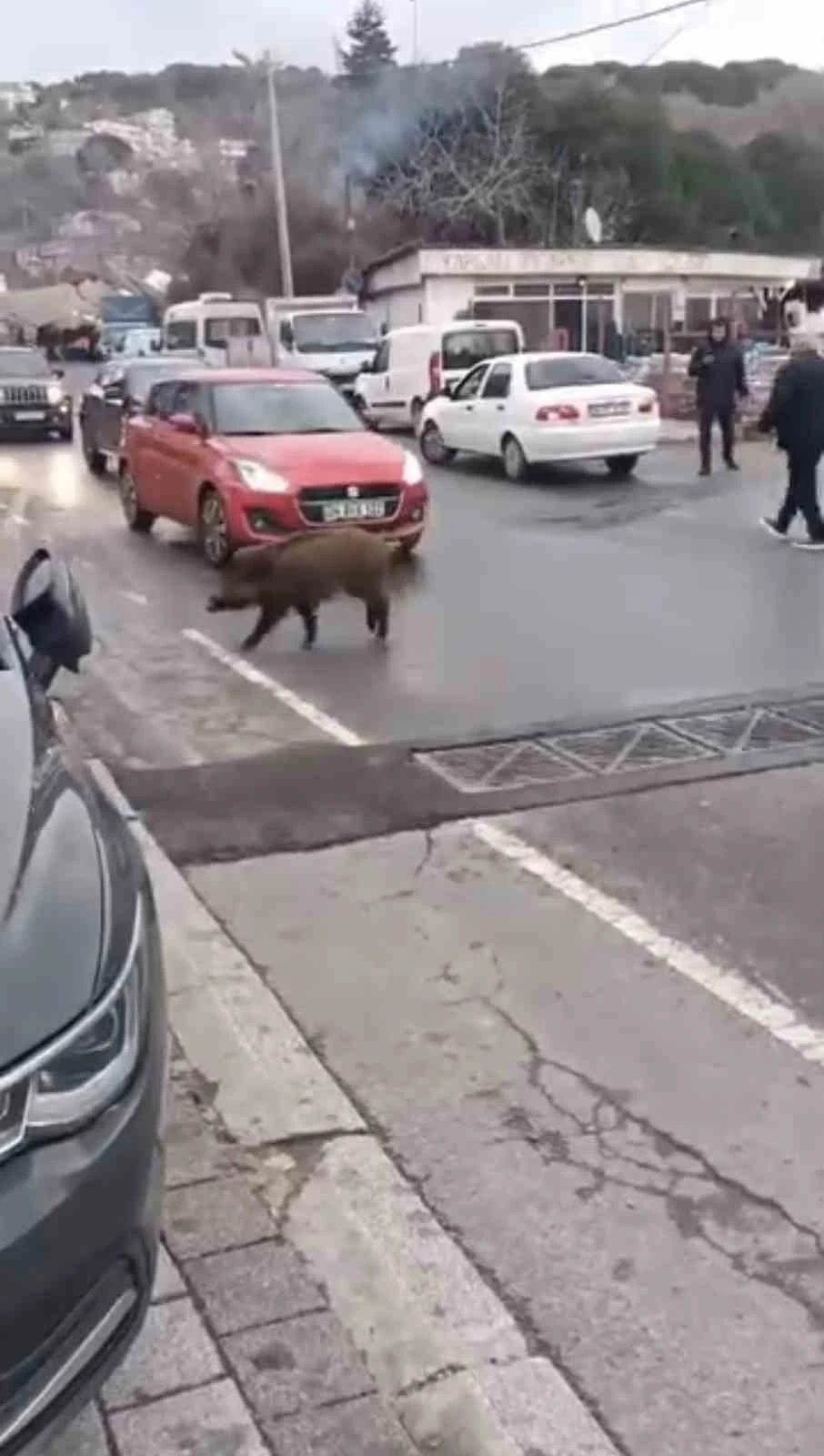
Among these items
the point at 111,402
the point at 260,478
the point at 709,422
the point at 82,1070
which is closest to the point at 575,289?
the point at 111,402

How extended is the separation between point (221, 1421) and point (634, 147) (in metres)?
63.1

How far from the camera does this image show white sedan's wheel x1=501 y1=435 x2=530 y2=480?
62.2 feet

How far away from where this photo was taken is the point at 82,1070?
7.95 feet

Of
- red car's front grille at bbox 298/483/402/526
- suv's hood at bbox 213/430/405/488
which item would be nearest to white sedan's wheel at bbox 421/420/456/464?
suv's hood at bbox 213/430/405/488

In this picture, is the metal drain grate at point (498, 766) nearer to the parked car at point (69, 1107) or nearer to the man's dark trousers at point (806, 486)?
the parked car at point (69, 1107)

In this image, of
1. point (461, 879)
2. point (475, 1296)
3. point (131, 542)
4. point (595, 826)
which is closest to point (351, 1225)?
point (475, 1296)

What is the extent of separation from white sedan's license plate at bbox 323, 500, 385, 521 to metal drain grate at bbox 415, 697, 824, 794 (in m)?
4.71

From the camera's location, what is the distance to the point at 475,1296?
10.6 feet

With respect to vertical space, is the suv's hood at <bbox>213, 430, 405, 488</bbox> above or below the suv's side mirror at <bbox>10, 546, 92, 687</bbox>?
below

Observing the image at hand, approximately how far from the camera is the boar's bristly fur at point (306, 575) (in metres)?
9.36

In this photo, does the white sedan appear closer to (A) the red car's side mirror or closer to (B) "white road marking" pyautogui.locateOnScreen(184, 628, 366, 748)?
(A) the red car's side mirror

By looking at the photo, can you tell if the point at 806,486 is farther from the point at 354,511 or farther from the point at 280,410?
the point at 280,410

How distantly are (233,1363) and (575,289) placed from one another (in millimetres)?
42356

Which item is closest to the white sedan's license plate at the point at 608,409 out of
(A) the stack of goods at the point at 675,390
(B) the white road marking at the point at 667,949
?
(A) the stack of goods at the point at 675,390
